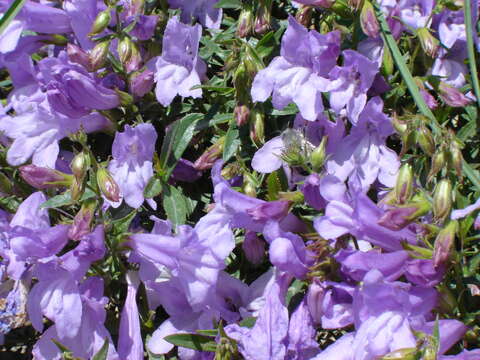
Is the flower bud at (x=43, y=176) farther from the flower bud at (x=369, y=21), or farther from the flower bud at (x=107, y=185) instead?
the flower bud at (x=369, y=21)

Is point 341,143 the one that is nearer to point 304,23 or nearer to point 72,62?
point 304,23

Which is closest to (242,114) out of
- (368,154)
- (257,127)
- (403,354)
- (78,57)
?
(257,127)

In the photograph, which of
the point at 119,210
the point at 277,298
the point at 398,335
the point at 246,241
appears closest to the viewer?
the point at 398,335

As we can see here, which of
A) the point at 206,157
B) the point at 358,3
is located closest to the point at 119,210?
the point at 206,157

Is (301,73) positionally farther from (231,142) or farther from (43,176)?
(43,176)

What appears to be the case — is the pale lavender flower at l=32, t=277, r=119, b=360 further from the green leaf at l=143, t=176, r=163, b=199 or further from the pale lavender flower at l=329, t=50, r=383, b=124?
the pale lavender flower at l=329, t=50, r=383, b=124

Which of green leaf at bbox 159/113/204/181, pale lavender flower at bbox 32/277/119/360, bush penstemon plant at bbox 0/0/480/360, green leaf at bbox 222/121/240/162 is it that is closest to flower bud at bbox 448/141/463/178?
bush penstemon plant at bbox 0/0/480/360

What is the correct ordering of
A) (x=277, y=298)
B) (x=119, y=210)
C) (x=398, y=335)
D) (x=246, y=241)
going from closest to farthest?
(x=398, y=335) < (x=277, y=298) < (x=246, y=241) < (x=119, y=210)
